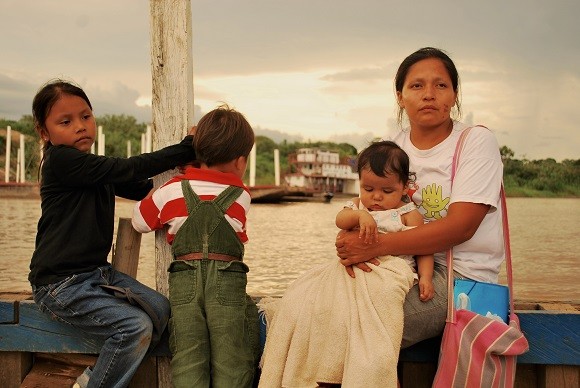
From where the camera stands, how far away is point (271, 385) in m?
2.62

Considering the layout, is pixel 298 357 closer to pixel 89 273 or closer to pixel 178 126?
pixel 89 273

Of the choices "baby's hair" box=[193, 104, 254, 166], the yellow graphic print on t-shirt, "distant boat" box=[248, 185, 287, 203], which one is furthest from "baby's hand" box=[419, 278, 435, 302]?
"distant boat" box=[248, 185, 287, 203]

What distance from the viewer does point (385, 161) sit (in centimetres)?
268

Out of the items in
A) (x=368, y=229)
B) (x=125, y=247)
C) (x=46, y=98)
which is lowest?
(x=125, y=247)

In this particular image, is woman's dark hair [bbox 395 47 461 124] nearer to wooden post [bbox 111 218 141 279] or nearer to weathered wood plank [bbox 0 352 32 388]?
wooden post [bbox 111 218 141 279]

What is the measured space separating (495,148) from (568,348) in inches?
35.5

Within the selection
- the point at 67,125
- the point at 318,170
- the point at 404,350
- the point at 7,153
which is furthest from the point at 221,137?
the point at 318,170

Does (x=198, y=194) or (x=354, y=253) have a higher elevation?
(x=198, y=194)

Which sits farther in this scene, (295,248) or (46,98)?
(295,248)

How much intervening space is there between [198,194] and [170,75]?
65cm

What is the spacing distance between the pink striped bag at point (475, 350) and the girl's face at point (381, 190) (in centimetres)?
45

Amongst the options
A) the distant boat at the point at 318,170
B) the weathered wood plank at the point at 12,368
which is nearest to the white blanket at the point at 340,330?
the weathered wood plank at the point at 12,368

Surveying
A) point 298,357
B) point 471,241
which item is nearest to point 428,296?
point 471,241

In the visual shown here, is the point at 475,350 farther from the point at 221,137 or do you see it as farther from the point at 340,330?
the point at 221,137
